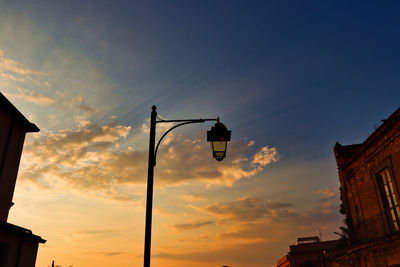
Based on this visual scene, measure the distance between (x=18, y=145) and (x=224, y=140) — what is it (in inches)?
562

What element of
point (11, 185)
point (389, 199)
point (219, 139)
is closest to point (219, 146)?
point (219, 139)

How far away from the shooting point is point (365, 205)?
16031 millimetres

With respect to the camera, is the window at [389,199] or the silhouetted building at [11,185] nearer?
the silhouetted building at [11,185]

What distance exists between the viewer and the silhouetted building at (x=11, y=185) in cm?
1241

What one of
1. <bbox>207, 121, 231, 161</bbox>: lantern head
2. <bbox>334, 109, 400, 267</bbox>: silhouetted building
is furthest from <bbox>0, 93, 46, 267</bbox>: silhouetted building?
<bbox>334, 109, 400, 267</bbox>: silhouetted building

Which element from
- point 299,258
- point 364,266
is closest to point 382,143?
point 364,266

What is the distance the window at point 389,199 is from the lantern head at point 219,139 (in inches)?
409

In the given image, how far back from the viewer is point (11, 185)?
1585 centimetres

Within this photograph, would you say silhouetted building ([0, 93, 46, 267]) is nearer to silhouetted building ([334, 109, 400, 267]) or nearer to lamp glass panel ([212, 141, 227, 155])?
lamp glass panel ([212, 141, 227, 155])

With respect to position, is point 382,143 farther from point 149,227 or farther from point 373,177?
point 149,227

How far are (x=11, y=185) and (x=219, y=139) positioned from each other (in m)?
13.9

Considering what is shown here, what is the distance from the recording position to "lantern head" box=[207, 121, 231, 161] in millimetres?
6996

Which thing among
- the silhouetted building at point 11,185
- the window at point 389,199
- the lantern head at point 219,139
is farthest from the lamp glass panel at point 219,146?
the window at point 389,199

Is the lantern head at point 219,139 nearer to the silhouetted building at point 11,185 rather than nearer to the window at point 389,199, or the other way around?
the silhouetted building at point 11,185
